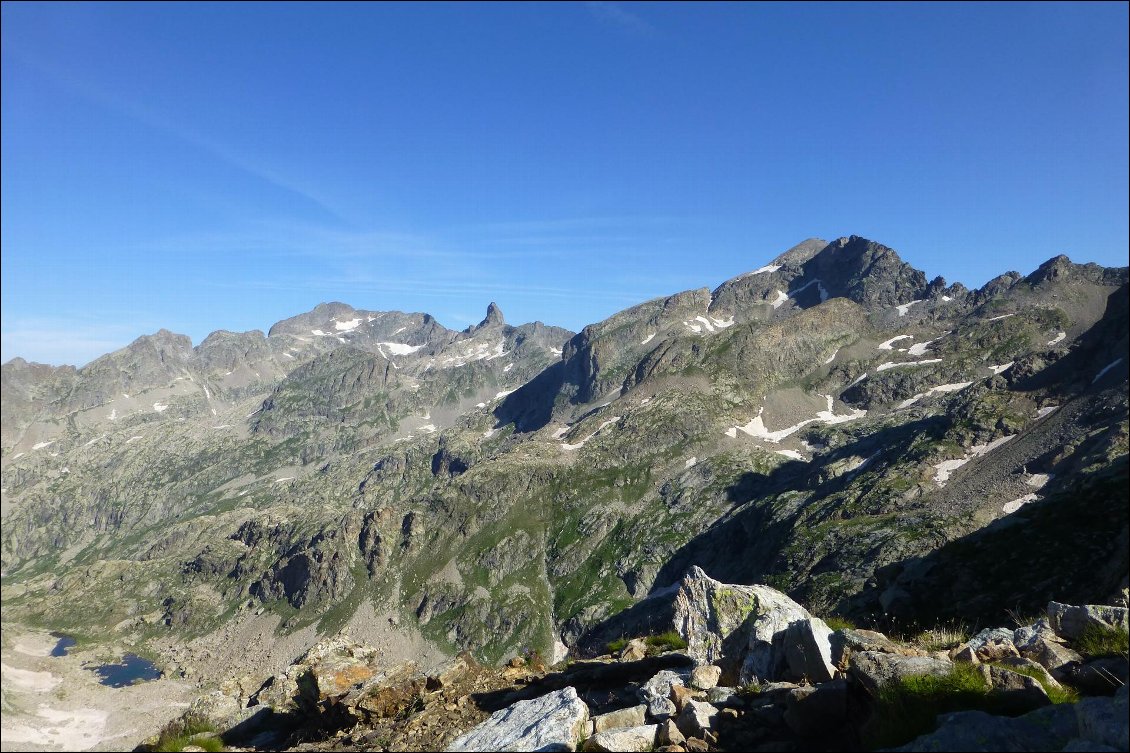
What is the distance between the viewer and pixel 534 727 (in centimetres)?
1221

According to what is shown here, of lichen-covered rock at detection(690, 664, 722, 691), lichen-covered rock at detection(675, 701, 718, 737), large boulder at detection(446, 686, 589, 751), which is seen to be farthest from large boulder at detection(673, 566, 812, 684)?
large boulder at detection(446, 686, 589, 751)

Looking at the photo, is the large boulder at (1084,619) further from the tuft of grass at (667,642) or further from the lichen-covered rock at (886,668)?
the tuft of grass at (667,642)

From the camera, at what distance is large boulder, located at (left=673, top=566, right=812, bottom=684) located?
49.0 feet

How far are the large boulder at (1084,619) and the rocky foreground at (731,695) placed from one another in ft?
0.16

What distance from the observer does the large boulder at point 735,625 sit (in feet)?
49.0

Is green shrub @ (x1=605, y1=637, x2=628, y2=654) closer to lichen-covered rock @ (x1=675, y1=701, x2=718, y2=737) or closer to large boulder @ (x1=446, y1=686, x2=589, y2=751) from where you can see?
large boulder @ (x1=446, y1=686, x2=589, y2=751)

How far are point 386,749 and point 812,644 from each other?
10905 mm

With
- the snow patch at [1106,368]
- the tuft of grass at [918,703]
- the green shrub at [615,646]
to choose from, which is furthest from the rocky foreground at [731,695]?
the snow patch at [1106,368]

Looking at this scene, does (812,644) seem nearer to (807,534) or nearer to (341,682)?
(341,682)

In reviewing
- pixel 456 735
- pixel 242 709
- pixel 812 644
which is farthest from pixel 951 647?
pixel 242 709

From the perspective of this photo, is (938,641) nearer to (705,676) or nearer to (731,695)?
(705,676)

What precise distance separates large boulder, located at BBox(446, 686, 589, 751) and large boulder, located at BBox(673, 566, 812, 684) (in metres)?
4.90

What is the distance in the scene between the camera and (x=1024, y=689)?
30.1 ft

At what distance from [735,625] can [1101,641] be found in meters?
8.75
